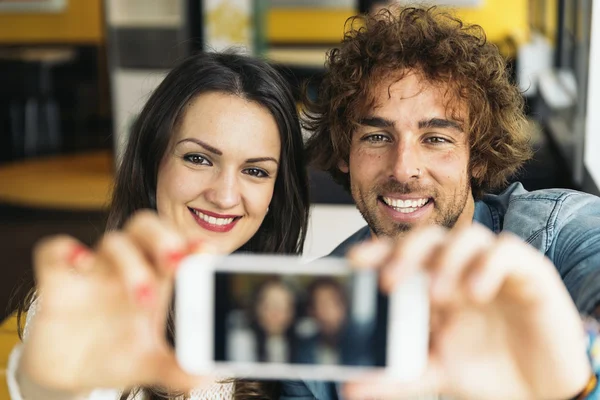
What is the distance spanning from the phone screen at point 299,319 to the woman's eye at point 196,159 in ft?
2.96

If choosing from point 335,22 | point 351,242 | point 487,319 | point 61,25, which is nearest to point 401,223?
point 351,242

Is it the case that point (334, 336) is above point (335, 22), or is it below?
above

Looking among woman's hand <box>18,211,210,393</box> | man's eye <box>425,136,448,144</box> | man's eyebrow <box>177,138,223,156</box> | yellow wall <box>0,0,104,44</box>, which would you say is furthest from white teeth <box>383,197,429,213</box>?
yellow wall <box>0,0,104,44</box>

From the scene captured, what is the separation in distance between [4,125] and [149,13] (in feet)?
8.93

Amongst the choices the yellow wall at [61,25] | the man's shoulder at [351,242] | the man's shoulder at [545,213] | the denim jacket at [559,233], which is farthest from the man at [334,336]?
the yellow wall at [61,25]

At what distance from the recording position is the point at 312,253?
2.45 meters

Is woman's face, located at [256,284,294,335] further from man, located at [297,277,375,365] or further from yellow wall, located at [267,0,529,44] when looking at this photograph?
yellow wall, located at [267,0,529,44]

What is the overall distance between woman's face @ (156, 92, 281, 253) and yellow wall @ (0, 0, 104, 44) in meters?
7.30

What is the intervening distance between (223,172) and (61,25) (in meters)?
7.60

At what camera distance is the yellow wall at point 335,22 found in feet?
A: 24.8

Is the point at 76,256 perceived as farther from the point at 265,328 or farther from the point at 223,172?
the point at 223,172

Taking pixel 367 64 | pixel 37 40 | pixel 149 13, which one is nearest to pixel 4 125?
pixel 37 40

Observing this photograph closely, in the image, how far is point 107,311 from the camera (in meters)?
0.94

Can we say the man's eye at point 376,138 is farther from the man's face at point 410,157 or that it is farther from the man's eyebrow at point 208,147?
the man's eyebrow at point 208,147
